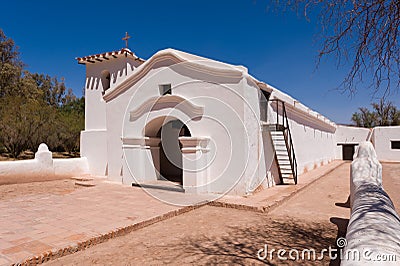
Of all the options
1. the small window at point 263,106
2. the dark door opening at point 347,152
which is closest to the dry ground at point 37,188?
the small window at point 263,106

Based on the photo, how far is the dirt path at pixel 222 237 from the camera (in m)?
4.08

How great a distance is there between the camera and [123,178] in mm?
9922

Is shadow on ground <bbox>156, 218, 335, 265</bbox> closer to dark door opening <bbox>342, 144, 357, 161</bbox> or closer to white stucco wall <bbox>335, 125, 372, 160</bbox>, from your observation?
white stucco wall <bbox>335, 125, 372, 160</bbox>

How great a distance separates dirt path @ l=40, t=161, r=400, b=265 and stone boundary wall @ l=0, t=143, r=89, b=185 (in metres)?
8.46

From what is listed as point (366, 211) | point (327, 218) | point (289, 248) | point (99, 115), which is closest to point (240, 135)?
point (327, 218)

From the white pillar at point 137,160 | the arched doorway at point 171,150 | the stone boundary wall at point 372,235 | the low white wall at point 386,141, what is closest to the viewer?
the stone boundary wall at point 372,235

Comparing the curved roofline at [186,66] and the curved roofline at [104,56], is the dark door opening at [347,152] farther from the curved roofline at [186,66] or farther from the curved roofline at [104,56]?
the curved roofline at [186,66]

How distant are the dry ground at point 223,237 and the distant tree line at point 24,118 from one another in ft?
54.4

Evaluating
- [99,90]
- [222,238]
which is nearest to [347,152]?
[99,90]

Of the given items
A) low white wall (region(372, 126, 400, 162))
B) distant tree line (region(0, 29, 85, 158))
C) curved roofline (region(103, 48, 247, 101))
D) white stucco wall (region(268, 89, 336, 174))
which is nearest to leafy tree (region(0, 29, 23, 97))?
distant tree line (region(0, 29, 85, 158))

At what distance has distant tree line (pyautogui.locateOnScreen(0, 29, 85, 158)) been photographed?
18172 millimetres

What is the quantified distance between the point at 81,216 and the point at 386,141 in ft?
92.4

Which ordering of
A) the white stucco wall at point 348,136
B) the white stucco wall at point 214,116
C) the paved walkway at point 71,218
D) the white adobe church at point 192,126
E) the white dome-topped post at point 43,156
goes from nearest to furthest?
the paved walkway at point 71,218, the white stucco wall at point 214,116, the white adobe church at point 192,126, the white dome-topped post at point 43,156, the white stucco wall at point 348,136

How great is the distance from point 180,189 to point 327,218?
4.21 m
